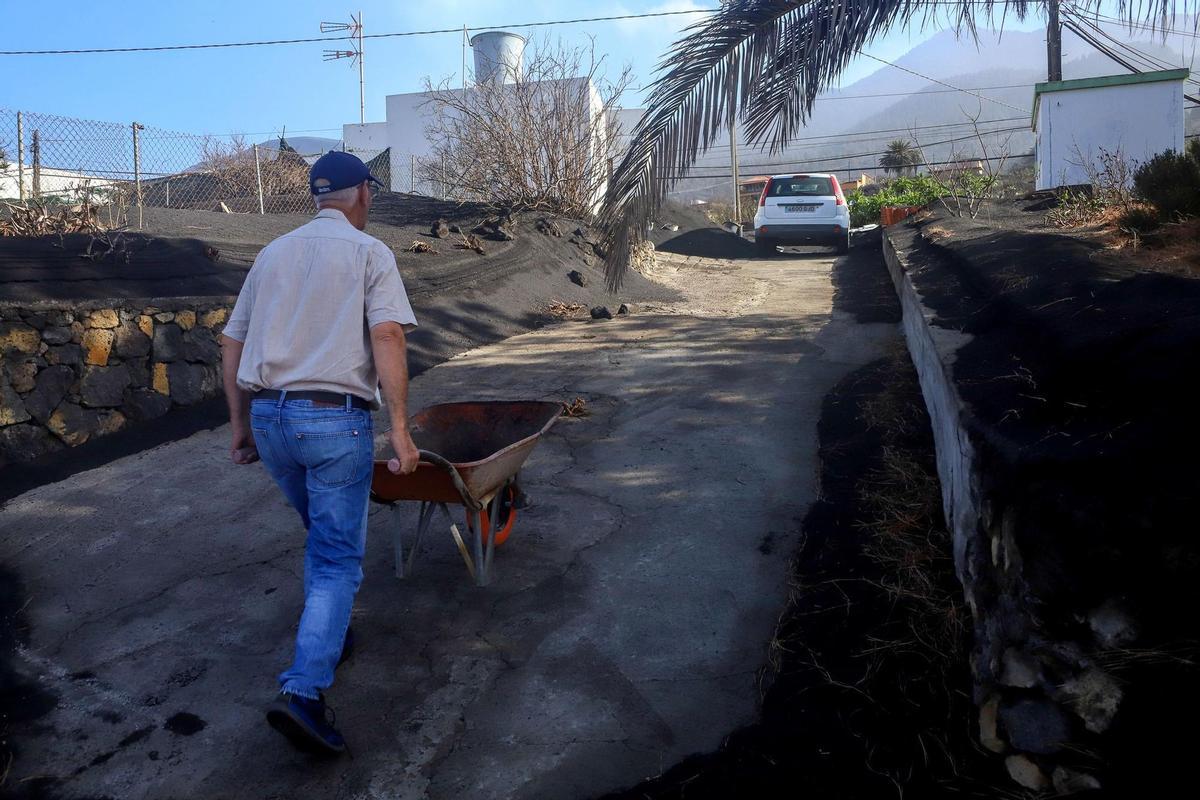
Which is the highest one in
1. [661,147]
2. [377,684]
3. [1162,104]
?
[1162,104]

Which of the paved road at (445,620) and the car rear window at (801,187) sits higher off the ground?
the car rear window at (801,187)

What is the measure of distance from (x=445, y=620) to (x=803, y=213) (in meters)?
15.7

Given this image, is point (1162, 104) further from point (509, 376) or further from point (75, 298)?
point (75, 298)

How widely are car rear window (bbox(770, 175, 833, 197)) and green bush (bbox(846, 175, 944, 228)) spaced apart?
11.3 feet

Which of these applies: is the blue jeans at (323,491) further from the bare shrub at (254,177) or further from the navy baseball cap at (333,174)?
the bare shrub at (254,177)

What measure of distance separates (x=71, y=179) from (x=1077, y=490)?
11799 millimetres

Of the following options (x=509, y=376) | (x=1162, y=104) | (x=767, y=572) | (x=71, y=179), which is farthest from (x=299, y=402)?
(x=1162, y=104)

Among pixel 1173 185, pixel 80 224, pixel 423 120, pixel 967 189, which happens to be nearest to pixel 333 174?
pixel 80 224

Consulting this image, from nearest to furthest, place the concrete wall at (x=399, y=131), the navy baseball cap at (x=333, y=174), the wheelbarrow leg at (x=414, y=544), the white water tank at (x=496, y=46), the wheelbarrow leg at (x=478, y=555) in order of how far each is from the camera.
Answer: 1. the navy baseball cap at (x=333, y=174)
2. the wheelbarrow leg at (x=478, y=555)
3. the wheelbarrow leg at (x=414, y=544)
4. the white water tank at (x=496, y=46)
5. the concrete wall at (x=399, y=131)

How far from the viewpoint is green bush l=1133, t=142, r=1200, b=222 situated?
7188 mm

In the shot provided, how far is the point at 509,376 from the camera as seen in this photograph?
8.60 metres

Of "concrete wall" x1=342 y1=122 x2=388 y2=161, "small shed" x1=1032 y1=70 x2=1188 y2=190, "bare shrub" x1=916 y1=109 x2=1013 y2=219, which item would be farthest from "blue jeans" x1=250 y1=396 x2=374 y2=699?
"concrete wall" x1=342 y1=122 x2=388 y2=161

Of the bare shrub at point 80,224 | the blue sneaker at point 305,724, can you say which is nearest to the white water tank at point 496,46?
the bare shrub at point 80,224

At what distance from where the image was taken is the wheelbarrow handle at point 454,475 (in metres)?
3.50
